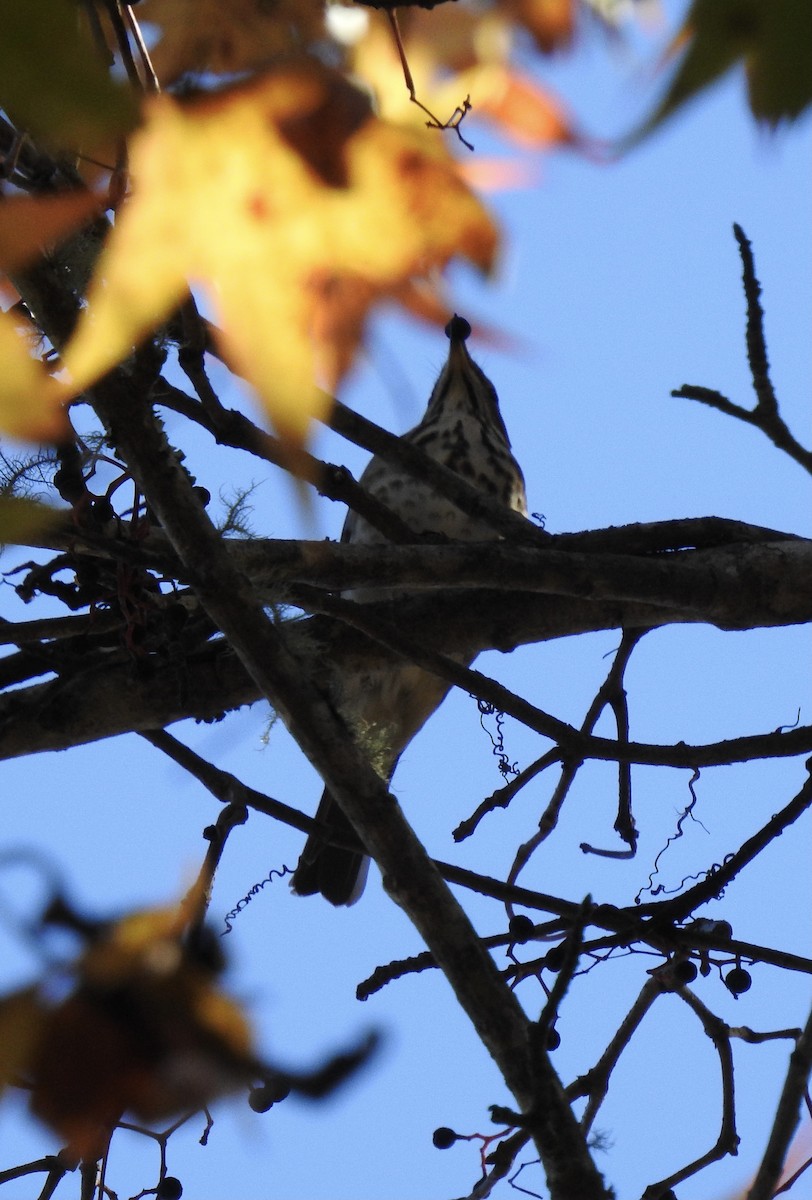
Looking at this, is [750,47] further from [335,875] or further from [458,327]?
[335,875]

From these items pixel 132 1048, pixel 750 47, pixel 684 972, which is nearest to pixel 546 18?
pixel 750 47

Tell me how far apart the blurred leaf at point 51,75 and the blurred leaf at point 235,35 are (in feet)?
3.24

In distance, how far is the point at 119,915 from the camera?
45.5 inches

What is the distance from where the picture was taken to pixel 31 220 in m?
1.45

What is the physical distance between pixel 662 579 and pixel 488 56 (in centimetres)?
92

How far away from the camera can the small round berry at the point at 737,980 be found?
2.31m

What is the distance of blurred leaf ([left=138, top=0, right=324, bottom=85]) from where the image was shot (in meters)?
1.61

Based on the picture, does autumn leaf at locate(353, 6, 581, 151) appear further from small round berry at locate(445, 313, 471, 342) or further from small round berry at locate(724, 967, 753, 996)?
small round berry at locate(724, 967, 753, 996)

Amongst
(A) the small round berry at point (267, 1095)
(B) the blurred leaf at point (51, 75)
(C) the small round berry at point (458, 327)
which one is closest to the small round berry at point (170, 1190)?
(A) the small round berry at point (267, 1095)

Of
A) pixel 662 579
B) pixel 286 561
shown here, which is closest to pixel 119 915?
pixel 286 561

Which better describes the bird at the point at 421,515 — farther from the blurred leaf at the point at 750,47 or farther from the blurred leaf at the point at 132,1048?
the blurred leaf at the point at 750,47

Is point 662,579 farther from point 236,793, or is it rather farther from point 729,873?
point 236,793

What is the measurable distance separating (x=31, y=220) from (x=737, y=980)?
1685 mm

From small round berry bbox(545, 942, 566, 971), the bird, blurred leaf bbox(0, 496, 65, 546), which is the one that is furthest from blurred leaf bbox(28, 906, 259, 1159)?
the bird
